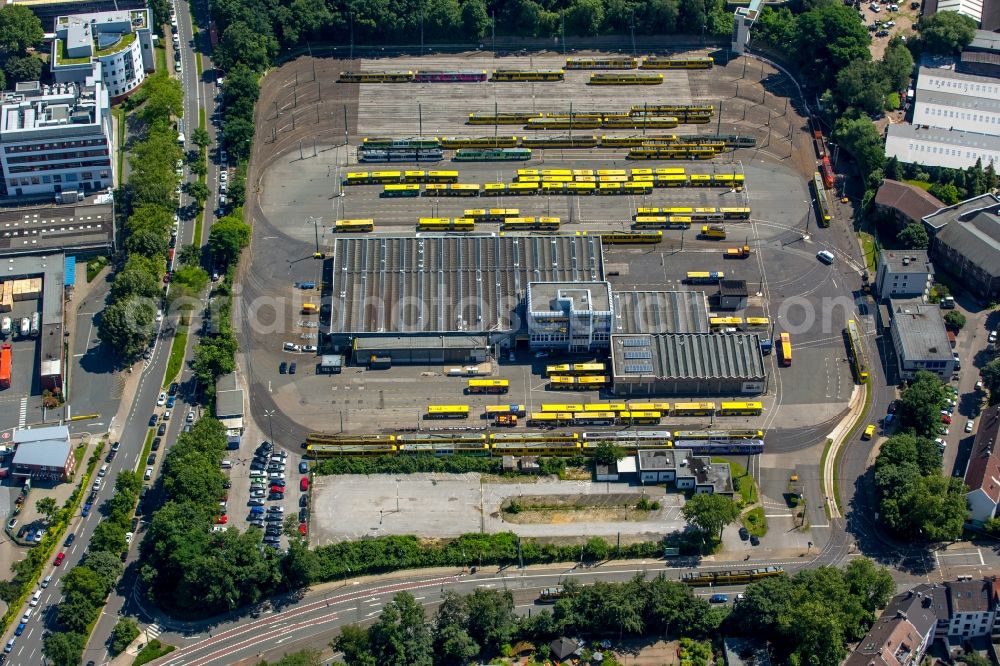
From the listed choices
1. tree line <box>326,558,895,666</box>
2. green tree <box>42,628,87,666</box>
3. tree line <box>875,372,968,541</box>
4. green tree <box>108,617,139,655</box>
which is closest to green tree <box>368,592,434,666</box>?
tree line <box>326,558,895,666</box>

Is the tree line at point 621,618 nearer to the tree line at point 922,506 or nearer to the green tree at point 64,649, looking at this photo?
the tree line at point 922,506

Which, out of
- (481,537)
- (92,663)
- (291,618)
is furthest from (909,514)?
(92,663)

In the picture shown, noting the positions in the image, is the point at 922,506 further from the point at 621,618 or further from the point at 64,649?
the point at 64,649

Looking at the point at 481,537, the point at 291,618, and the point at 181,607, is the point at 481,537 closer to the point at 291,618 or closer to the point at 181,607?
the point at 291,618

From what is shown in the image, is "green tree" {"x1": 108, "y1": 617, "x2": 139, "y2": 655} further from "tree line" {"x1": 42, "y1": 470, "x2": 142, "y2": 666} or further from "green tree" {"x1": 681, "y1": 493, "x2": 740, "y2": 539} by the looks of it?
"green tree" {"x1": 681, "y1": 493, "x2": 740, "y2": 539}

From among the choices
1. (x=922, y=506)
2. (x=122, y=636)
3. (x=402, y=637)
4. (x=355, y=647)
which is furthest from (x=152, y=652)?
(x=922, y=506)
